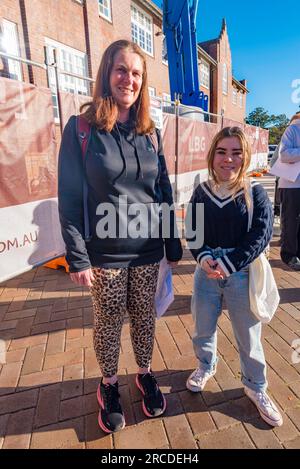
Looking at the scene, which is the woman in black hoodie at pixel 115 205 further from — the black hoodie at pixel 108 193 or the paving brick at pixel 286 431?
the paving brick at pixel 286 431

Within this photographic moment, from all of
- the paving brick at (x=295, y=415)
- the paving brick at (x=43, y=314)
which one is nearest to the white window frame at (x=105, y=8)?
the paving brick at (x=43, y=314)

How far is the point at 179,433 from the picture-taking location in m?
1.82

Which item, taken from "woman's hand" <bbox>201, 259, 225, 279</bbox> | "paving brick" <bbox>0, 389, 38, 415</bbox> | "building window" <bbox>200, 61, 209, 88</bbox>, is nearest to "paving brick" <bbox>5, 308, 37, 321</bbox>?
"paving brick" <bbox>0, 389, 38, 415</bbox>

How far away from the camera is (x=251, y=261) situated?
5.77ft

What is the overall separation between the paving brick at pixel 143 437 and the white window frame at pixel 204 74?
23.6 m

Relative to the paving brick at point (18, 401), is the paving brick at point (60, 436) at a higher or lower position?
lower

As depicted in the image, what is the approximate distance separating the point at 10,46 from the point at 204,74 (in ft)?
56.8

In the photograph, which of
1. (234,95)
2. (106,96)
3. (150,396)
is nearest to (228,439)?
(150,396)

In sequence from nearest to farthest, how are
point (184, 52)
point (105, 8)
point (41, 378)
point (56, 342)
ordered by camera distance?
1. point (41, 378)
2. point (56, 342)
3. point (184, 52)
4. point (105, 8)

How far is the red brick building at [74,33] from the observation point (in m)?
8.24

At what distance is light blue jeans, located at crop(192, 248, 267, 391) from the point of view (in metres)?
1.83

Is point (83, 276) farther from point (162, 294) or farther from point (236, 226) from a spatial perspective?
point (236, 226)

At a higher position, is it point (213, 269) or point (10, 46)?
point (10, 46)

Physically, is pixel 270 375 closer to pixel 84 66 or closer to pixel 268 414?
pixel 268 414
